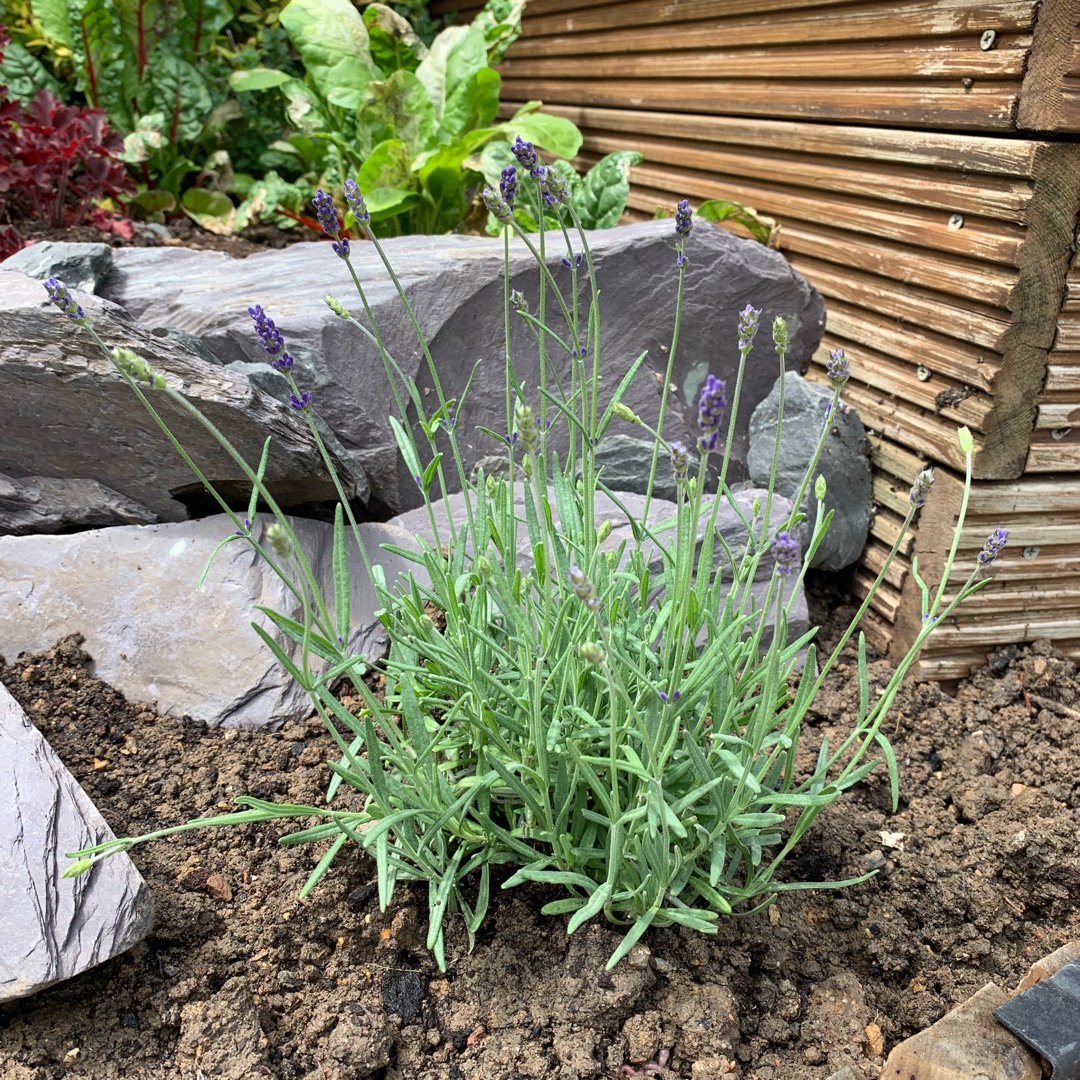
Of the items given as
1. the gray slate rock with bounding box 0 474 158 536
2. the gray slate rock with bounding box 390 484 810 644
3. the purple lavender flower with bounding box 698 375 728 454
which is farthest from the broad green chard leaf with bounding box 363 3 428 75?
the purple lavender flower with bounding box 698 375 728 454

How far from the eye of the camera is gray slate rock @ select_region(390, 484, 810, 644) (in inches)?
86.8

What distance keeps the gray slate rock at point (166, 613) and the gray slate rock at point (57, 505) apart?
9cm

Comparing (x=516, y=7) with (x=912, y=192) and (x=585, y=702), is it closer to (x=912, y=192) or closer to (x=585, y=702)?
(x=912, y=192)

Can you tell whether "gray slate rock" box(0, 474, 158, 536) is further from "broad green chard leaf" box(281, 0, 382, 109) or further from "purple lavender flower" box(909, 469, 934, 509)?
"broad green chard leaf" box(281, 0, 382, 109)

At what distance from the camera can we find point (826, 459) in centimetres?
254

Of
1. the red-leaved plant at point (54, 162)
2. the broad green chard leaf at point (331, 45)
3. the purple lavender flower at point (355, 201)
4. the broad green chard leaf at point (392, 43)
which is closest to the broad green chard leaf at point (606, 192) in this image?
the broad green chard leaf at point (331, 45)

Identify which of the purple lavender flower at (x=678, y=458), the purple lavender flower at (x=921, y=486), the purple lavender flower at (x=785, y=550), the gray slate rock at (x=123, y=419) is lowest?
the gray slate rock at (x=123, y=419)

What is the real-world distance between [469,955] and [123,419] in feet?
4.30

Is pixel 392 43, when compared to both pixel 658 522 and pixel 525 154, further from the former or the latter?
pixel 525 154

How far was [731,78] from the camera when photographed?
316 cm

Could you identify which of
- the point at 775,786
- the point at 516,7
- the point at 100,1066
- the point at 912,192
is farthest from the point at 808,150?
the point at 100,1066

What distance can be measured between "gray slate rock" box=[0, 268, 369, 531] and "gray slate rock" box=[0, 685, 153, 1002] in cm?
76

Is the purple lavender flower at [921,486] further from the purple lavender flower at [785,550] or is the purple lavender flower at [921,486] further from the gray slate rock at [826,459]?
the gray slate rock at [826,459]

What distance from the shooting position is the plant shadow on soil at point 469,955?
4.42 feet
